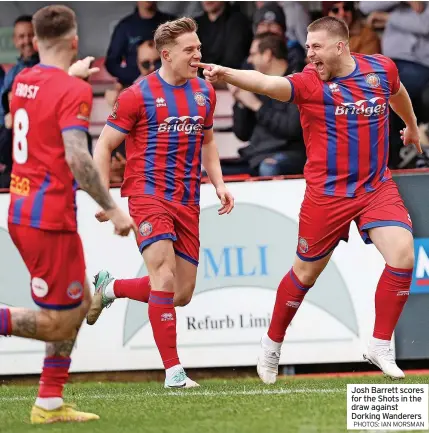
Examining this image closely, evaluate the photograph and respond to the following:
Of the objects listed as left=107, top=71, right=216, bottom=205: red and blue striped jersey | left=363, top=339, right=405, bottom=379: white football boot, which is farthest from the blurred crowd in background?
left=363, top=339, right=405, bottom=379: white football boot

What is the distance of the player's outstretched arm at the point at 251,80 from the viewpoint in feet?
22.0

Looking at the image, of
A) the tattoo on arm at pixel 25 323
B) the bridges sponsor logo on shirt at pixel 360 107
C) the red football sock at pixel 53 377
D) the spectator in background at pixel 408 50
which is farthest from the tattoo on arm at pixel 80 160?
the spectator in background at pixel 408 50

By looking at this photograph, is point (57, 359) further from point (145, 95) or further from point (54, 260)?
point (145, 95)

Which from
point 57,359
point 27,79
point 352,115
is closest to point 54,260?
point 57,359

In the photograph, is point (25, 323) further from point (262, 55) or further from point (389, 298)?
point (262, 55)

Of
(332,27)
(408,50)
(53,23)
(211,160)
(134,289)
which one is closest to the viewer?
(53,23)

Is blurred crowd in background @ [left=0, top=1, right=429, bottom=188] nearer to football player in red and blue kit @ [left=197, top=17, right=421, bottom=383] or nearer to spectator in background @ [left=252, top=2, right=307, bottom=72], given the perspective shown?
spectator in background @ [left=252, top=2, right=307, bottom=72]

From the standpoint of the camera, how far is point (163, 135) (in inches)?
296

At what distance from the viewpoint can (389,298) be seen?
7.30m

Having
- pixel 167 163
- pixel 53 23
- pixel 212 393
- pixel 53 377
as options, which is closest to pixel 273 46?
pixel 167 163

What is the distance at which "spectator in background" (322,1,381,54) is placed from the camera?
34.6ft

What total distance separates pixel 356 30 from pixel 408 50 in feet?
1.77

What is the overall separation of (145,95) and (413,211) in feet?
9.01

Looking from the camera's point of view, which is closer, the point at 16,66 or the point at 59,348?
the point at 59,348
